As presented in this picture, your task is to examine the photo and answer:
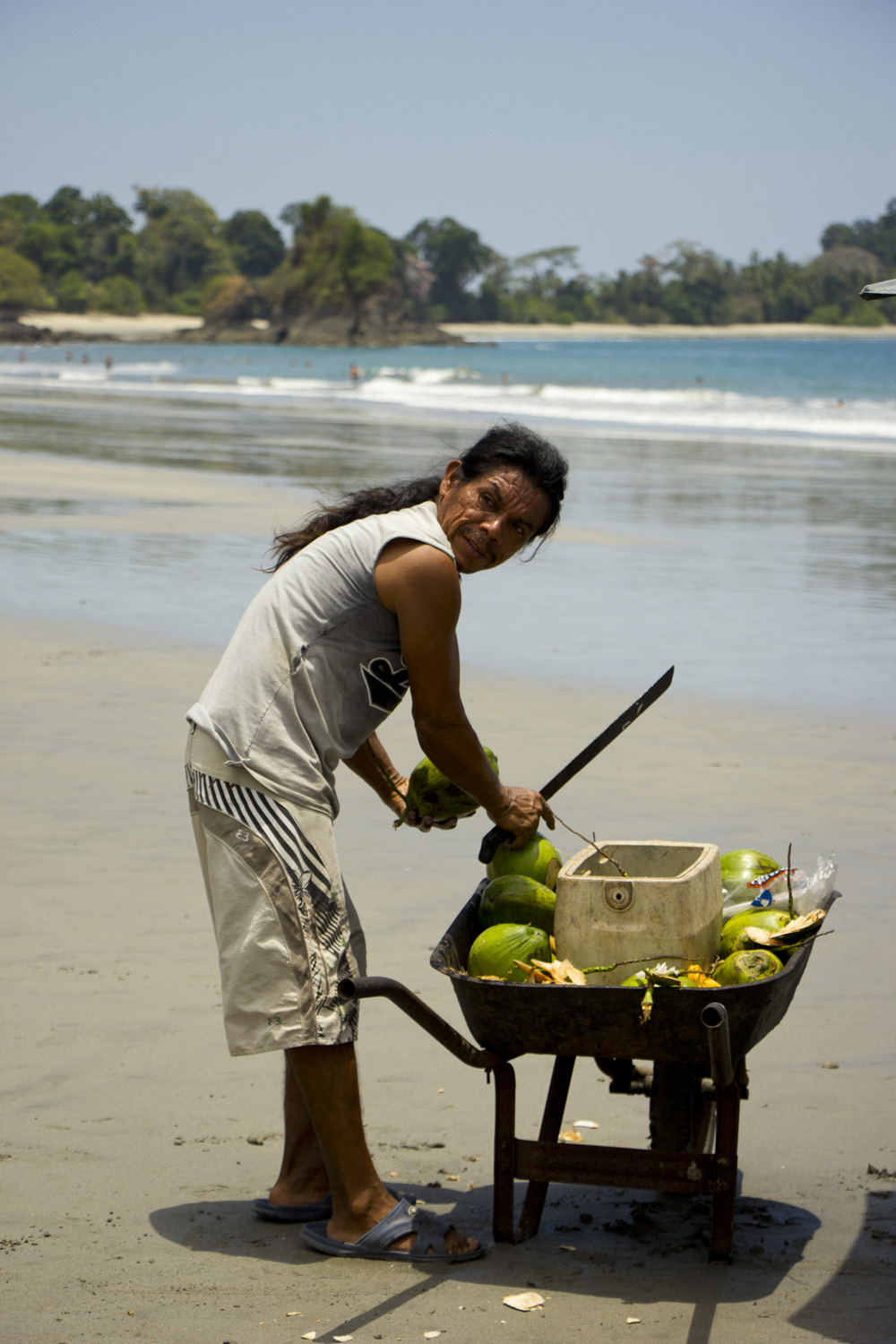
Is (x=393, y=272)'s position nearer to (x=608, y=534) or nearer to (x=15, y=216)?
(x=15, y=216)

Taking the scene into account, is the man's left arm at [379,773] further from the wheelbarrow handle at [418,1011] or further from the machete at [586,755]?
the wheelbarrow handle at [418,1011]

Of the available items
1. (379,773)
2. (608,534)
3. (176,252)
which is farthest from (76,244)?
(379,773)

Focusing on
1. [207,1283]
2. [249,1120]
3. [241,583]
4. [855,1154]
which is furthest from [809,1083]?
[241,583]

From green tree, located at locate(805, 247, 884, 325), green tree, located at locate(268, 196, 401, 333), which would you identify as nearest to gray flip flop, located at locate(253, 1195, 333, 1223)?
green tree, located at locate(268, 196, 401, 333)

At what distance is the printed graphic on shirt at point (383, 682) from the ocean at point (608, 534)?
2.32 ft

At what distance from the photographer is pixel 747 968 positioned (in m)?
2.90

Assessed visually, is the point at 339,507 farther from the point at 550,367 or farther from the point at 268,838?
the point at 550,367

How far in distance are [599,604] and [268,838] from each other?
8.05 m

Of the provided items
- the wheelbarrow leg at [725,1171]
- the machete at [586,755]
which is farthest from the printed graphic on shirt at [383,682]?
the wheelbarrow leg at [725,1171]

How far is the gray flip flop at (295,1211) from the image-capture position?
3.29 meters

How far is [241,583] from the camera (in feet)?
37.5

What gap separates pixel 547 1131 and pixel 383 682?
1104mm

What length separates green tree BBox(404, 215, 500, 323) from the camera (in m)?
164

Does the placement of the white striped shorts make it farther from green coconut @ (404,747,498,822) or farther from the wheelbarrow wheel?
the wheelbarrow wheel
